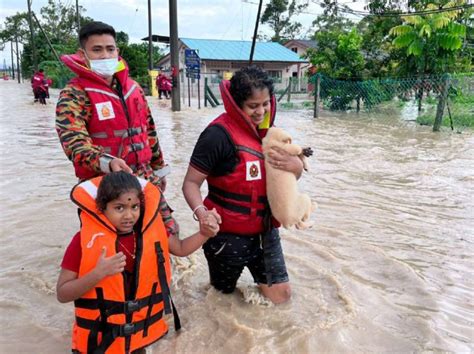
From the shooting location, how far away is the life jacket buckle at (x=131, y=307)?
2.24 meters

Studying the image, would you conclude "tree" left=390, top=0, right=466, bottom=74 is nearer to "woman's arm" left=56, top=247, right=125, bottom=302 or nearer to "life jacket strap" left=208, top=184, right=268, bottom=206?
"life jacket strap" left=208, top=184, right=268, bottom=206

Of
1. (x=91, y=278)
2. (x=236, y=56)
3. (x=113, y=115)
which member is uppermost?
(x=236, y=56)

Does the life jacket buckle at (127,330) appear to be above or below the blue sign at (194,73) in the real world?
below

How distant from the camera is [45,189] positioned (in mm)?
6266

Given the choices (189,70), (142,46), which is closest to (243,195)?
(189,70)

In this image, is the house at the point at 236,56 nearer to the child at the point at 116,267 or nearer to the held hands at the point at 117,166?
the held hands at the point at 117,166

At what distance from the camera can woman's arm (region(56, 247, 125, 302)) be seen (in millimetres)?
2074

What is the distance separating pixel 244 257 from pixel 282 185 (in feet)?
1.94

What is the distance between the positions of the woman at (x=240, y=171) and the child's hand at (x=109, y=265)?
22.7 inches

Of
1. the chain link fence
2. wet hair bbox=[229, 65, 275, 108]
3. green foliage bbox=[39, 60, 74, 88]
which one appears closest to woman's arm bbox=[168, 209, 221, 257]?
wet hair bbox=[229, 65, 275, 108]

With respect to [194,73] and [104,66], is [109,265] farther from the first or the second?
[194,73]

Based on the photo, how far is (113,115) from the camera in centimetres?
280

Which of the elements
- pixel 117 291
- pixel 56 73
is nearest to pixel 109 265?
pixel 117 291

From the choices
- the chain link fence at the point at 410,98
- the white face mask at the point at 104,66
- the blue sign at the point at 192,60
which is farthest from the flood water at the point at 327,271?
the blue sign at the point at 192,60
